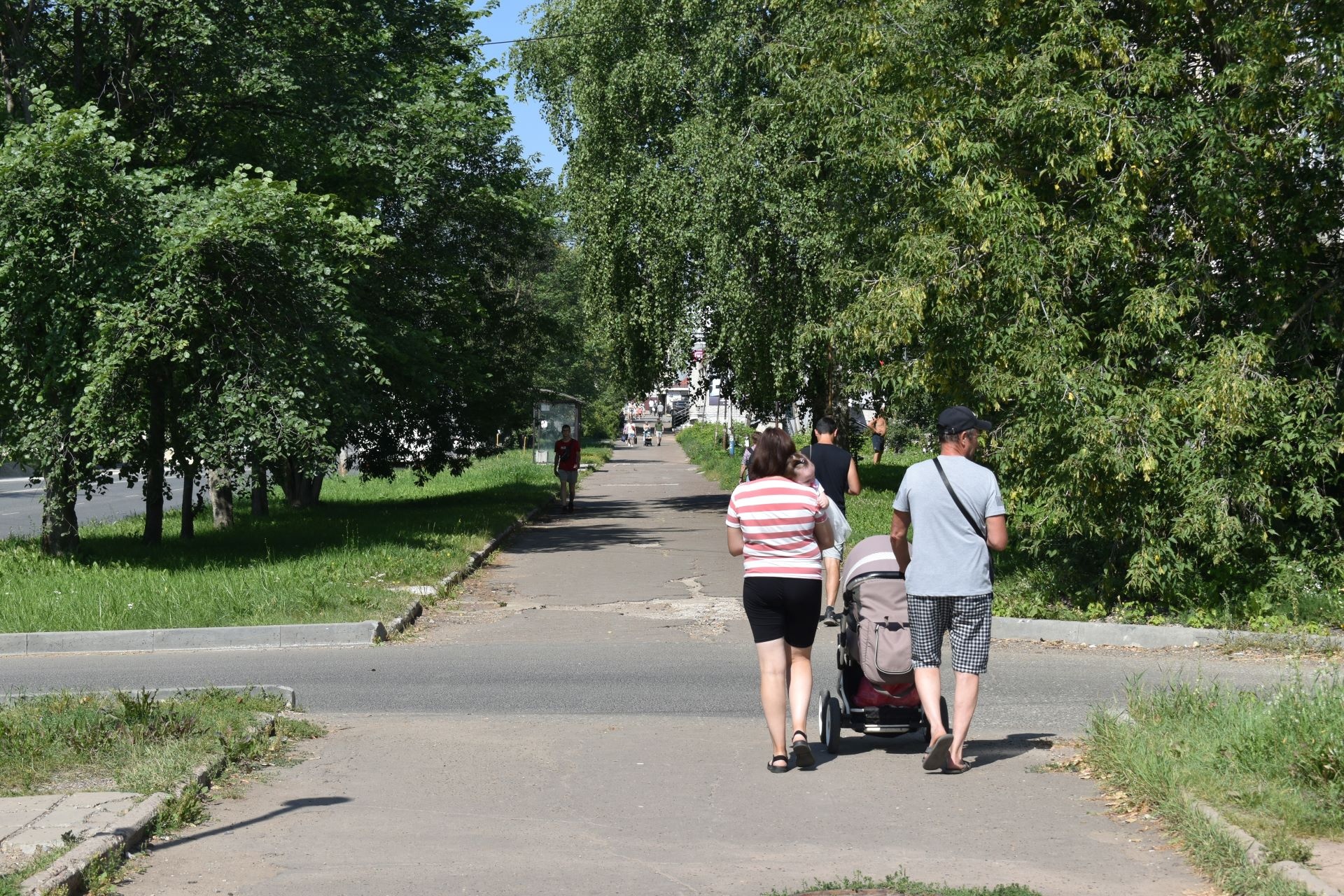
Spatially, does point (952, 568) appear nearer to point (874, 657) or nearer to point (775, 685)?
point (874, 657)

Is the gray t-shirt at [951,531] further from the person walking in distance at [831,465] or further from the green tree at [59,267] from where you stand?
the green tree at [59,267]

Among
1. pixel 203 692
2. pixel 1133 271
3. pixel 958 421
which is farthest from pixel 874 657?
pixel 1133 271

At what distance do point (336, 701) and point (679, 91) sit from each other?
17.7 m

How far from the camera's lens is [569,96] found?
27.3m

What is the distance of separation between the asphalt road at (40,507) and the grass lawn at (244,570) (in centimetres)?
323

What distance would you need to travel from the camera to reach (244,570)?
15633 mm

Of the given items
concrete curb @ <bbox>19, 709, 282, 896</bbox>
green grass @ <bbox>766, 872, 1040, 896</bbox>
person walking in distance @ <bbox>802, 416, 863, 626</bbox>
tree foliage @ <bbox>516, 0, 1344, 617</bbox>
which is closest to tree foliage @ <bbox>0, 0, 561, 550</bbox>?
person walking in distance @ <bbox>802, 416, 863, 626</bbox>

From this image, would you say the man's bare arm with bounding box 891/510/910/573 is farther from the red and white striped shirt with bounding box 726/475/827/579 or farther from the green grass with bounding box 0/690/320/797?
the green grass with bounding box 0/690/320/797

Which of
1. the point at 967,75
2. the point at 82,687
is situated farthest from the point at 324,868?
the point at 967,75

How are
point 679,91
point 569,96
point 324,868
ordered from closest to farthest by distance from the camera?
point 324,868, point 679,91, point 569,96

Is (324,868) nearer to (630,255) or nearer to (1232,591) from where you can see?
(1232,591)

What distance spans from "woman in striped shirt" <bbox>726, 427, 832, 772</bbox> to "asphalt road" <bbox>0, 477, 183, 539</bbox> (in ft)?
63.7

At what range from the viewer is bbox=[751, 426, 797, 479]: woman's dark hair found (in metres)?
7.07

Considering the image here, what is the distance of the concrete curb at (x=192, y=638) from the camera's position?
1217cm
